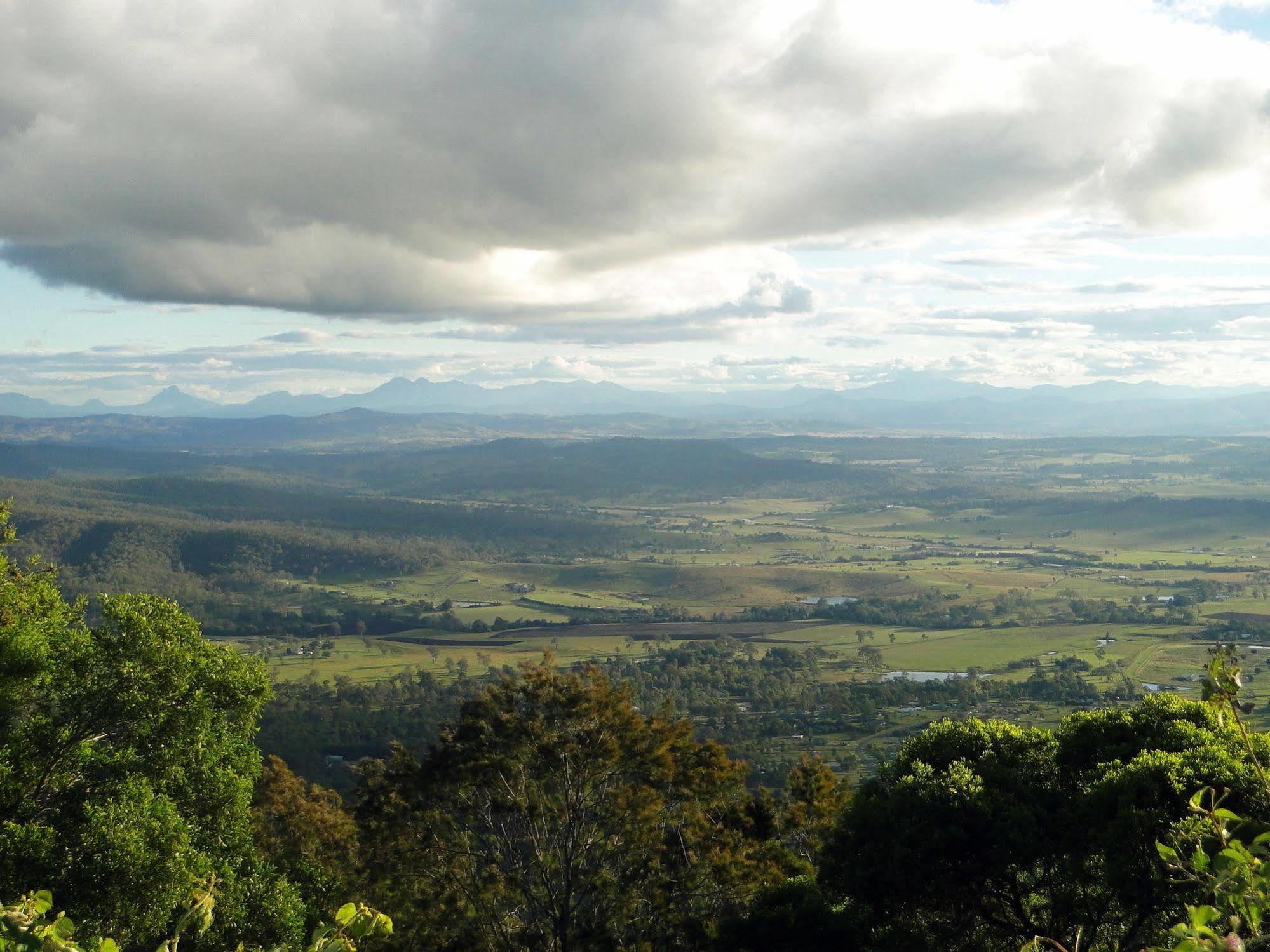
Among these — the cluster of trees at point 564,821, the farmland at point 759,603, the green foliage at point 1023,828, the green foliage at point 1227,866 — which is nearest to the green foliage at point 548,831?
the cluster of trees at point 564,821

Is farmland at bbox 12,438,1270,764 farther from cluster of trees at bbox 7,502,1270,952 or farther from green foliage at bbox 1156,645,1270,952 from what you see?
green foliage at bbox 1156,645,1270,952

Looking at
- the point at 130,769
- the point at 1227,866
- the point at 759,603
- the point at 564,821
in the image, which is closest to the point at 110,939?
the point at 1227,866

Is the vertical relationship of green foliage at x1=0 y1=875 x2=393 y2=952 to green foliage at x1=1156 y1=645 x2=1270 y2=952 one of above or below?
below

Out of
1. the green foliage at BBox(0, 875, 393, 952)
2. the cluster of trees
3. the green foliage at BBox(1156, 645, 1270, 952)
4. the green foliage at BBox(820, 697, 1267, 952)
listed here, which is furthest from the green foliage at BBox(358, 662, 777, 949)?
the green foliage at BBox(1156, 645, 1270, 952)

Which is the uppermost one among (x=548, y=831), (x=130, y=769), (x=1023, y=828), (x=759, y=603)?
(x=130, y=769)

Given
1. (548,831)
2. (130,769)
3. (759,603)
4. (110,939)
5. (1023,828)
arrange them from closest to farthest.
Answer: (110,939), (130,769), (1023,828), (548,831), (759,603)

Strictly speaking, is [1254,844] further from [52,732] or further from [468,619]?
[468,619]

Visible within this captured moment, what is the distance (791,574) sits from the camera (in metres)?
160

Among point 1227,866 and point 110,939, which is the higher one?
point 1227,866

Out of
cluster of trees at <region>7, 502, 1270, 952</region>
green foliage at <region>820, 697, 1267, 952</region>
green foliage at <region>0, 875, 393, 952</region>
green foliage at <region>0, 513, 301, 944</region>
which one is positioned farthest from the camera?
green foliage at <region>820, 697, 1267, 952</region>

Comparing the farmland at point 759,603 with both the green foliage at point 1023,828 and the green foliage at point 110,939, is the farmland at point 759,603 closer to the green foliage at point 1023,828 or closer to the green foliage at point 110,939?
the green foliage at point 1023,828

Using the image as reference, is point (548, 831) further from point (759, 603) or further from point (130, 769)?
point (759, 603)

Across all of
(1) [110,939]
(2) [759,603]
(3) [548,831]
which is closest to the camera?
(1) [110,939]

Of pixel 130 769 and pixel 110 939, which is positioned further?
pixel 130 769
